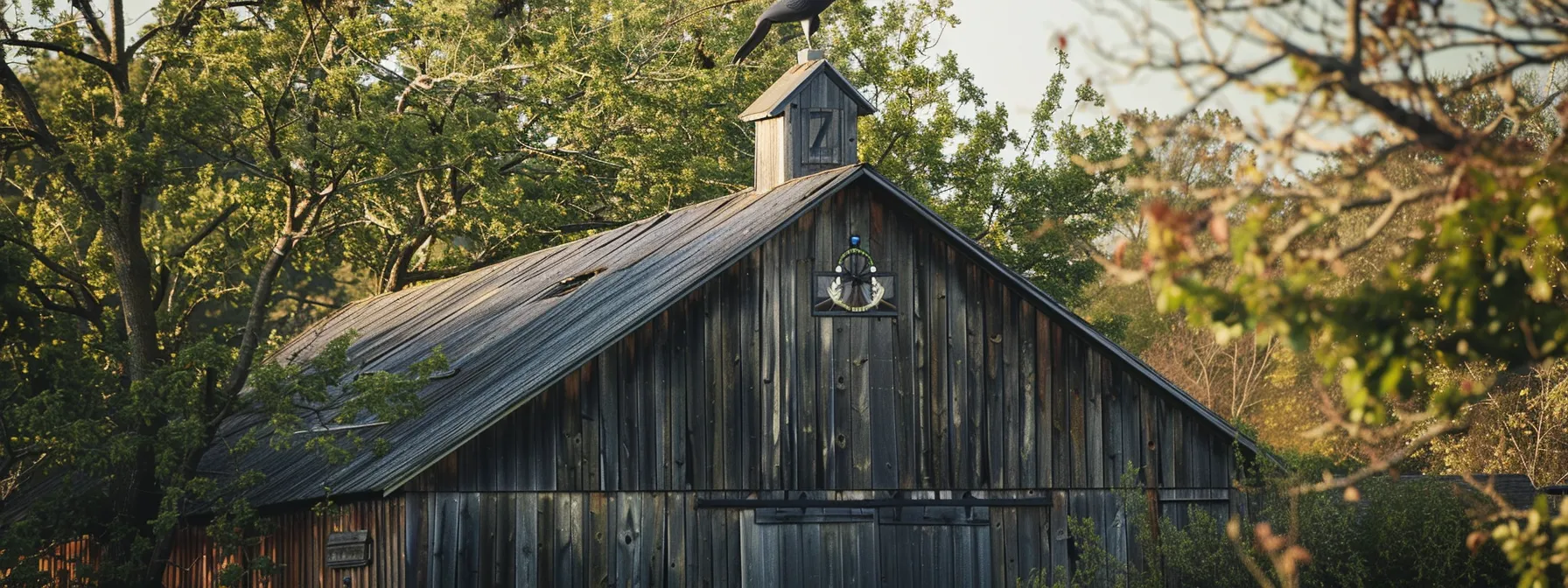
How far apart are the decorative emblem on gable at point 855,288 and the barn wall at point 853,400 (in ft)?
0.27

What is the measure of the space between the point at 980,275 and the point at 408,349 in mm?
8833

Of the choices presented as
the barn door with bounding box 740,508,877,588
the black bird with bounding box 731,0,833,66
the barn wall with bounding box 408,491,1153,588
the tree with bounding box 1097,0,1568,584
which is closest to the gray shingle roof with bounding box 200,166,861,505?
the barn wall with bounding box 408,491,1153,588

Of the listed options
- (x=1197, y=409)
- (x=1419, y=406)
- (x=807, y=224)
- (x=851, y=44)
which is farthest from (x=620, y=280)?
(x=1419, y=406)

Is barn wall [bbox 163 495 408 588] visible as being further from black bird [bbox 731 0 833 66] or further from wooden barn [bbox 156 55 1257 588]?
black bird [bbox 731 0 833 66]

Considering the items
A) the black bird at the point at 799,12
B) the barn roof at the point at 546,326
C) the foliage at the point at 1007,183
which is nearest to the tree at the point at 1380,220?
the barn roof at the point at 546,326

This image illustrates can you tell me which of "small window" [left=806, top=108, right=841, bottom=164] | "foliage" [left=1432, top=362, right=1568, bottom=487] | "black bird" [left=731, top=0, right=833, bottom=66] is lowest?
"foliage" [left=1432, top=362, right=1568, bottom=487]

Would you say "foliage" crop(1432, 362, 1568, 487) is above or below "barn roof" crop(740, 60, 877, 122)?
below

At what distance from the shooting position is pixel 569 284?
20.2m

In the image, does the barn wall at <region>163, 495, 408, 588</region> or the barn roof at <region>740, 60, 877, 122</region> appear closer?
the barn wall at <region>163, 495, 408, 588</region>

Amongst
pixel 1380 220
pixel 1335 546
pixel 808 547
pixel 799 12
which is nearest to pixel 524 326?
pixel 808 547

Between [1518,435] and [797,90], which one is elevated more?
[797,90]

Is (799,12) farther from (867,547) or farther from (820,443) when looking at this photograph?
(867,547)

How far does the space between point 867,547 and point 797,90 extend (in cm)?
606

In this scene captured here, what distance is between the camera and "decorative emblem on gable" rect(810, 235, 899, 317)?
16.5 meters
